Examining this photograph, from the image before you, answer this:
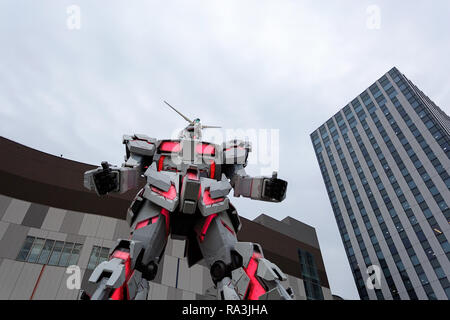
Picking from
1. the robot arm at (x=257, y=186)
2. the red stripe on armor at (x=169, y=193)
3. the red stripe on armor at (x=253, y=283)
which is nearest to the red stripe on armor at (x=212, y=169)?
the robot arm at (x=257, y=186)

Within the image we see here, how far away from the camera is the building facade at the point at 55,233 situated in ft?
32.0

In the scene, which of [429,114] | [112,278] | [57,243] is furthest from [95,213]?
[429,114]

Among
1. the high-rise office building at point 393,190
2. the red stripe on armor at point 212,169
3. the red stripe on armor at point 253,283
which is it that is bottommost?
the red stripe on armor at point 253,283

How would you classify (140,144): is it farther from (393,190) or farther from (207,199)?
(393,190)

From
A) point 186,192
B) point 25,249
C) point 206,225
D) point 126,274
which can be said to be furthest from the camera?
point 25,249

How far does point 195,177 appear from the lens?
410 centimetres

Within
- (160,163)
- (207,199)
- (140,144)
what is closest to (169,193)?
(207,199)

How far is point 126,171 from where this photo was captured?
4230mm

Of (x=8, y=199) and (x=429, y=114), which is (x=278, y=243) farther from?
(x=429, y=114)

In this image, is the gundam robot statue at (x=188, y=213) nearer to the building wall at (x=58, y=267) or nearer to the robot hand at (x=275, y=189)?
the robot hand at (x=275, y=189)

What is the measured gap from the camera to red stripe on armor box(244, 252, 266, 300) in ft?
10.3

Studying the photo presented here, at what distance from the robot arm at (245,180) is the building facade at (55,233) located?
7.04 m

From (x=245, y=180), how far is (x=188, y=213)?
4.09ft

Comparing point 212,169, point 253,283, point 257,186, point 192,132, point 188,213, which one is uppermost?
point 192,132
